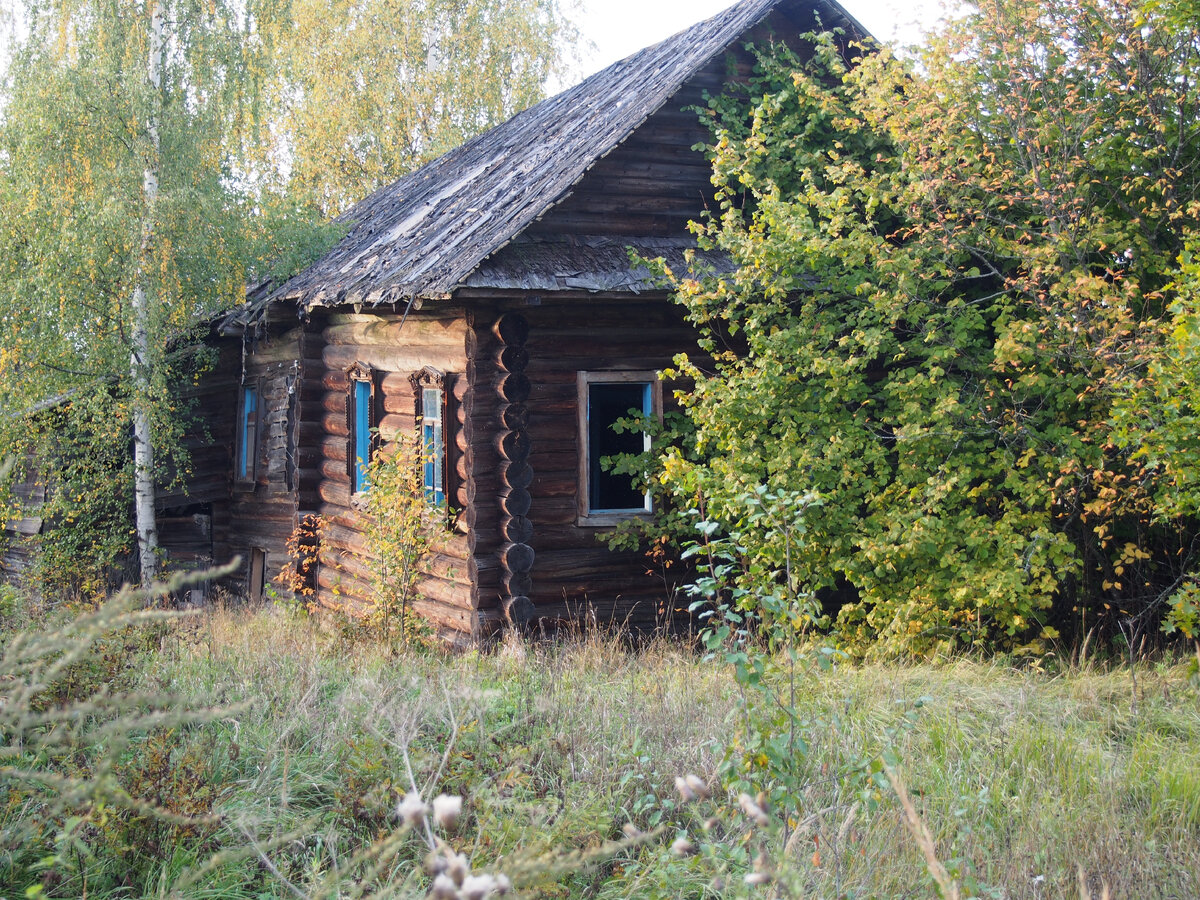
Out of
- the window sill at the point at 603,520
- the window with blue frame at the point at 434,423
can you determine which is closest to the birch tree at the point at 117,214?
the window with blue frame at the point at 434,423

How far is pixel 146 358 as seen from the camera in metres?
Answer: 12.9

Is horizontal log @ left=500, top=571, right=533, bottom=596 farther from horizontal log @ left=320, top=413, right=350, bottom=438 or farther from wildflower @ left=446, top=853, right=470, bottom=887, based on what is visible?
wildflower @ left=446, top=853, right=470, bottom=887

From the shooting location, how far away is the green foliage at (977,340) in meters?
7.43

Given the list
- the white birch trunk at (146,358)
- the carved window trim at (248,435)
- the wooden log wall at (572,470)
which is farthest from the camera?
the carved window trim at (248,435)

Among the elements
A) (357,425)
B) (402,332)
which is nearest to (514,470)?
(402,332)

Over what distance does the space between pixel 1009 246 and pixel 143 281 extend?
987cm

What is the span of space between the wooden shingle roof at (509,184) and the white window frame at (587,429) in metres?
1.61

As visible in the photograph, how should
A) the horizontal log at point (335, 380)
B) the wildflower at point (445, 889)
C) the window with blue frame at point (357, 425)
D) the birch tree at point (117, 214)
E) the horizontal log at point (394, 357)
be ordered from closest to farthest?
the wildflower at point (445, 889) < the horizontal log at point (394, 357) < the window with blue frame at point (357, 425) < the horizontal log at point (335, 380) < the birch tree at point (117, 214)

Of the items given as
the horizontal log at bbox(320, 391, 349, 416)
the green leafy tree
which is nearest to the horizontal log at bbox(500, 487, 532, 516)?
the horizontal log at bbox(320, 391, 349, 416)

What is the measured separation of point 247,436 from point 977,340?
10836 mm

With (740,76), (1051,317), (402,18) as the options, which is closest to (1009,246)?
(1051,317)

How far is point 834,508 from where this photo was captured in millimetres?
7820

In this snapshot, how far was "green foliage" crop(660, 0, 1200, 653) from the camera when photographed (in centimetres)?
743

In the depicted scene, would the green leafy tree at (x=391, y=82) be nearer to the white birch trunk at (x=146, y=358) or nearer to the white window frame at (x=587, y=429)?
the white birch trunk at (x=146, y=358)
